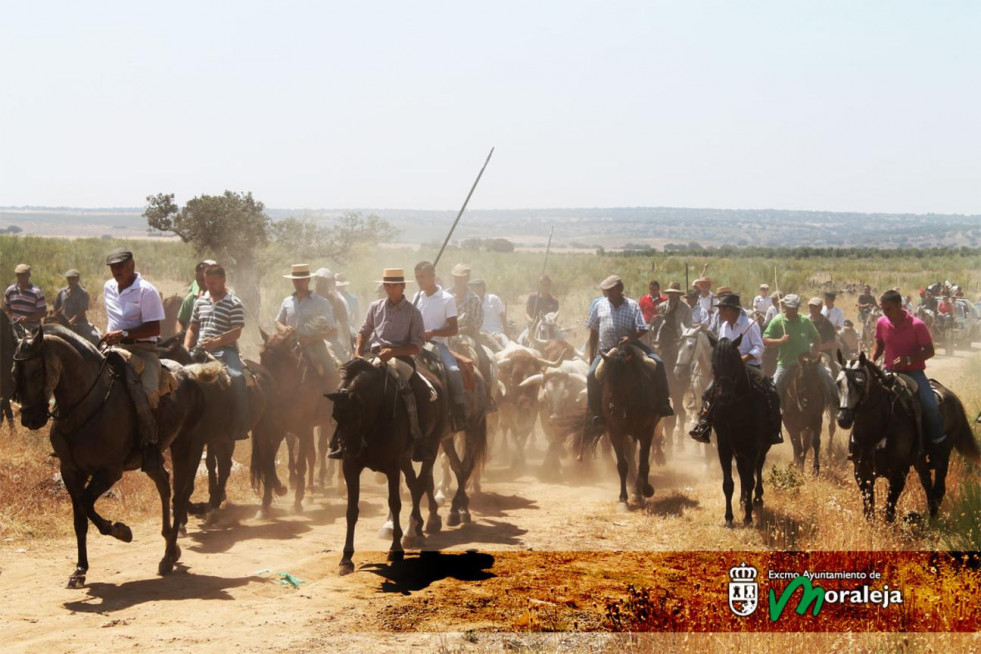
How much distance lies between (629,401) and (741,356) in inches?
66.6

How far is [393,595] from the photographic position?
29.5 ft

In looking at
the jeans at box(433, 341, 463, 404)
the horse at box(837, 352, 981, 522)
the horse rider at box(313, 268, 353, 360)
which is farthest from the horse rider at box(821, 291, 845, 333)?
the jeans at box(433, 341, 463, 404)

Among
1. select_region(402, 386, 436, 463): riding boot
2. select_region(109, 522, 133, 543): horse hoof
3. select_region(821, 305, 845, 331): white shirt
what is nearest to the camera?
select_region(109, 522, 133, 543): horse hoof

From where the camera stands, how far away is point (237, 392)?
11758mm

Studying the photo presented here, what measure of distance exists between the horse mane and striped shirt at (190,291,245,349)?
2.72 metres

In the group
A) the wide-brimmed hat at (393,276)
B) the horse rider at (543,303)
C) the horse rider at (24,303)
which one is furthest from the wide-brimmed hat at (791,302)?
the horse rider at (24,303)

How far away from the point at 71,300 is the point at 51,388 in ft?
33.4

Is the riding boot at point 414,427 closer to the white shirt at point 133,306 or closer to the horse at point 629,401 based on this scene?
the white shirt at point 133,306

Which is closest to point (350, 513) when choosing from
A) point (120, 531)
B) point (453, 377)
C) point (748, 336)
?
point (120, 531)

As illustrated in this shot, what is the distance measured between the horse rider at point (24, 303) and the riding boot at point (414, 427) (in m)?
10.0

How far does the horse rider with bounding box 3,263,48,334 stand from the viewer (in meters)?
17.9

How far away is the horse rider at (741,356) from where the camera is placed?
Answer: 11938mm

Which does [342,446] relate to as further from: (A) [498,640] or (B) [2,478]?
(B) [2,478]

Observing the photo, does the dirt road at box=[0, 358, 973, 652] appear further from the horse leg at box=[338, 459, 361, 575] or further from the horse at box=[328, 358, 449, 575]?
the horse at box=[328, 358, 449, 575]
